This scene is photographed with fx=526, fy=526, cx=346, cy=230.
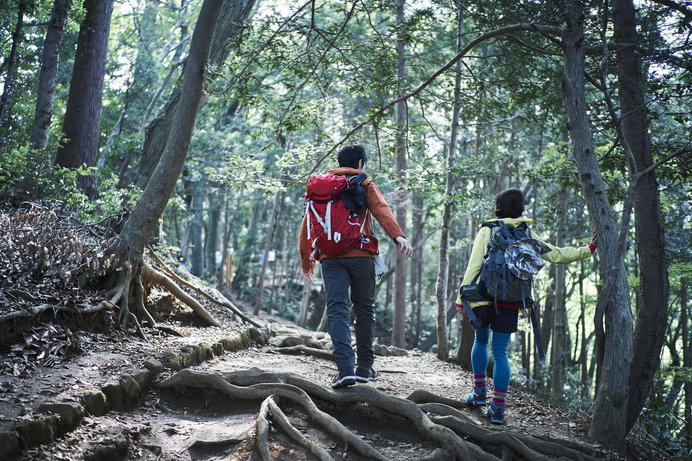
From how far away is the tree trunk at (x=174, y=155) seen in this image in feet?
21.8

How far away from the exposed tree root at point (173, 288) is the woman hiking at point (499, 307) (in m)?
4.50

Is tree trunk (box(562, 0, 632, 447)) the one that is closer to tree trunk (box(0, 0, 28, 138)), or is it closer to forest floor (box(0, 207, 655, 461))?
forest floor (box(0, 207, 655, 461))

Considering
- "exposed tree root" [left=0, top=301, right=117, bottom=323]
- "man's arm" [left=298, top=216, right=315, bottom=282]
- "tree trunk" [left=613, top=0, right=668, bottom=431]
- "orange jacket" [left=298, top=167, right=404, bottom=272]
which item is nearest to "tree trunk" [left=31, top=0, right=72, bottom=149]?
"exposed tree root" [left=0, top=301, right=117, bottom=323]

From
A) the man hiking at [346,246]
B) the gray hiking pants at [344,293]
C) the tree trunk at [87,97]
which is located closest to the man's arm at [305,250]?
the man hiking at [346,246]

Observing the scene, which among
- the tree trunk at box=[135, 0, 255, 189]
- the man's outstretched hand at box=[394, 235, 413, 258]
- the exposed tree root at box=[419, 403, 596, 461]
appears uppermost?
the tree trunk at box=[135, 0, 255, 189]

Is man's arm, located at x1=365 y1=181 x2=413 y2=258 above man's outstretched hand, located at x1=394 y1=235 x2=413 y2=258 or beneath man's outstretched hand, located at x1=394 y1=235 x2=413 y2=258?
above

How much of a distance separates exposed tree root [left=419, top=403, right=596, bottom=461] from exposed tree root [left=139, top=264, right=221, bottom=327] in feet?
15.3

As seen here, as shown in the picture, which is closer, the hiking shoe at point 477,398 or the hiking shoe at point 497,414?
the hiking shoe at point 497,414

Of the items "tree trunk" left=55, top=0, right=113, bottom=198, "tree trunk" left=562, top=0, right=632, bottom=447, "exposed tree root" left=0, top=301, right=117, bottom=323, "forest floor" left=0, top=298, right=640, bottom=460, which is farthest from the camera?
"tree trunk" left=55, top=0, right=113, bottom=198

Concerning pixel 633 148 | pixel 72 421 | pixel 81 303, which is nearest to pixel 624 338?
pixel 633 148

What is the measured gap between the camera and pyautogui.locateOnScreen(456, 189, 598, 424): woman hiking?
187 inches

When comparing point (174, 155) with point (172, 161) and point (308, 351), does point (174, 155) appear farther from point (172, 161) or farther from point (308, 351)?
point (308, 351)

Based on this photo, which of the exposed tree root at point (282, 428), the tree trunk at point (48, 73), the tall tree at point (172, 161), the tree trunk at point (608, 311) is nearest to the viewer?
the exposed tree root at point (282, 428)

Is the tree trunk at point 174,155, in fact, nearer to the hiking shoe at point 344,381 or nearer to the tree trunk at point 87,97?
the hiking shoe at point 344,381
